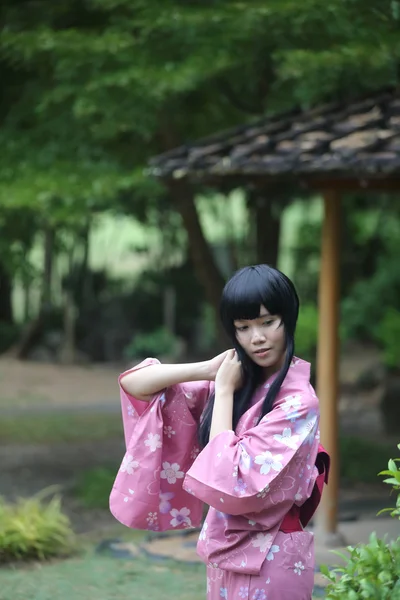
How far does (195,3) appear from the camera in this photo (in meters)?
7.17

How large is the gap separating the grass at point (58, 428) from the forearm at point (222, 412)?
903 centimetres

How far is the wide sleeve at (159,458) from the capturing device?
2871 mm

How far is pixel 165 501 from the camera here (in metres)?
2.96

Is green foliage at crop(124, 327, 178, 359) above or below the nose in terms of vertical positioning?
below

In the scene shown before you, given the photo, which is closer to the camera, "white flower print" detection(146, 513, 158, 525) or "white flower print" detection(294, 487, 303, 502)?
"white flower print" detection(294, 487, 303, 502)

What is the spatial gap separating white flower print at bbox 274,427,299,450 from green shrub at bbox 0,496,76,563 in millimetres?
3716

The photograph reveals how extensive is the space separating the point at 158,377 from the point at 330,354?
369 cm

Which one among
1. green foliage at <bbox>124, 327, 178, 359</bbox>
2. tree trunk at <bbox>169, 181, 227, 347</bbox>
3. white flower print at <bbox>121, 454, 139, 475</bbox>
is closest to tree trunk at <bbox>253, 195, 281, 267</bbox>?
tree trunk at <bbox>169, 181, 227, 347</bbox>

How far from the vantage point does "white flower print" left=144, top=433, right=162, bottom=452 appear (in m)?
2.87

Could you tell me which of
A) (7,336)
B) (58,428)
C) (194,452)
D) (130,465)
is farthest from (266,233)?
(7,336)

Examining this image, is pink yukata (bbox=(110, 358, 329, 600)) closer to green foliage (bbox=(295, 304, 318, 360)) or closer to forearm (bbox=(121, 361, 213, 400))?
forearm (bbox=(121, 361, 213, 400))

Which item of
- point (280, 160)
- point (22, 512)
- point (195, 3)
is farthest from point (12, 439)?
point (280, 160)

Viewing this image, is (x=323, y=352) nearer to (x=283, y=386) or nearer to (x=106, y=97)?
(x=106, y=97)

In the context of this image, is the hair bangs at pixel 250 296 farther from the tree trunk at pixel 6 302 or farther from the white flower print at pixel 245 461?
the tree trunk at pixel 6 302
